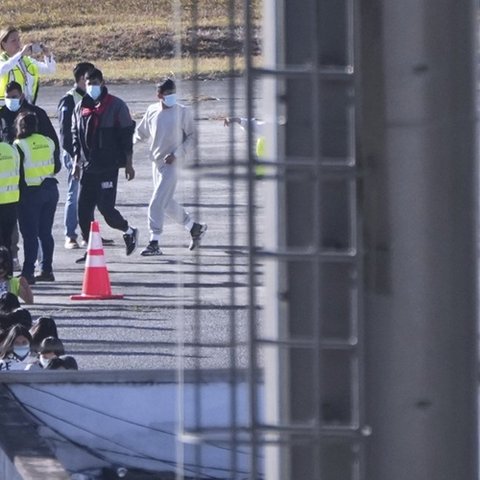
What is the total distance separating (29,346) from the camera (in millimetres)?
8703

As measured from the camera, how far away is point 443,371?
7.88 feet

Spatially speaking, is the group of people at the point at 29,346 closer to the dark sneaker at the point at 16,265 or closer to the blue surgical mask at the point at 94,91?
the dark sneaker at the point at 16,265

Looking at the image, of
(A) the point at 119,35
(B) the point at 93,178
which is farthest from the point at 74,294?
(A) the point at 119,35

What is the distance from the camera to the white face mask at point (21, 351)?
8.52 meters

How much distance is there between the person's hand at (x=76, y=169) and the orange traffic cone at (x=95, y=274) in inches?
54.0

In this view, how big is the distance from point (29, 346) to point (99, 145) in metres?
4.42

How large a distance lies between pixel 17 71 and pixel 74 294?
3.00 metres

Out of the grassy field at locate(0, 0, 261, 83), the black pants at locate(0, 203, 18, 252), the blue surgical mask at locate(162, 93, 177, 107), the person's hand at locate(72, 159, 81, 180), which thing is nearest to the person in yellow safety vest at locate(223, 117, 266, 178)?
the black pants at locate(0, 203, 18, 252)

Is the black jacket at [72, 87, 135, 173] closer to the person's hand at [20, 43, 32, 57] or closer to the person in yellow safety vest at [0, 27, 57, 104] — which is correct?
the person in yellow safety vest at [0, 27, 57, 104]

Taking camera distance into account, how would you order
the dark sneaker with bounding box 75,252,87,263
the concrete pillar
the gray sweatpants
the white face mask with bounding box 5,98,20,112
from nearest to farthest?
the concrete pillar
the white face mask with bounding box 5,98,20,112
the gray sweatpants
the dark sneaker with bounding box 75,252,87,263

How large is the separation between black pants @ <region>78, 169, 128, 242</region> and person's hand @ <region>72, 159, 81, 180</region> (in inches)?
3.7

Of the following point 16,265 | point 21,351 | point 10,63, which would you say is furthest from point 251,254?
point 10,63

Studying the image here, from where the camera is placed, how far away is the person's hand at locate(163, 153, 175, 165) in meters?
13.0

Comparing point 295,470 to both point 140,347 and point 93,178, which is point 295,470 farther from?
point 93,178
